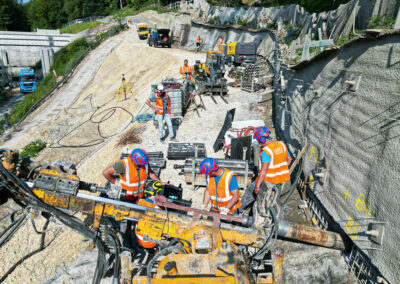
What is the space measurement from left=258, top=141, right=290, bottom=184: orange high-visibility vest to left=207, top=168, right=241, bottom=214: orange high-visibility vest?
0.99 metres

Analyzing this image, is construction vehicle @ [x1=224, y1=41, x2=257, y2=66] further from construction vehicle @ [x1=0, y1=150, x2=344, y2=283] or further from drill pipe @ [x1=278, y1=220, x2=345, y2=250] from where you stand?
construction vehicle @ [x1=0, y1=150, x2=344, y2=283]

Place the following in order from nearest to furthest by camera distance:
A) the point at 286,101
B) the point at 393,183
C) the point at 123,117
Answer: the point at 393,183 < the point at 286,101 < the point at 123,117

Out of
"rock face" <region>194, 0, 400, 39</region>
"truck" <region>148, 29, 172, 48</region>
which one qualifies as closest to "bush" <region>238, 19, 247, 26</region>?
"rock face" <region>194, 0, 400, 39</region>

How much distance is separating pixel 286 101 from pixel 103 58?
23485 millimetres

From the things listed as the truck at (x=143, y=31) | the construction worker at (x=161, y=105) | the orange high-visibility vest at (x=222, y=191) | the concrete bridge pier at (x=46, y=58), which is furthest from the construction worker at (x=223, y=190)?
the concrete bridge pier at (x=46, y=58)

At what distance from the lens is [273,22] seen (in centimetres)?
2077

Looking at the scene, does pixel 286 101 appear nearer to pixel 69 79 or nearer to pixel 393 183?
pixel 393 183

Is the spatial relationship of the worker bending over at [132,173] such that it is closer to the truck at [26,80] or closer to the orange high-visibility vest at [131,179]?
the orange high-visibility vest at [131,179]

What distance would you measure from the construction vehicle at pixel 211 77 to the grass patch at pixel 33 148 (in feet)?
27.9

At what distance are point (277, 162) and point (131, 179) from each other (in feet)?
9.73

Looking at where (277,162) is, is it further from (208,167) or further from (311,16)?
(311,16)

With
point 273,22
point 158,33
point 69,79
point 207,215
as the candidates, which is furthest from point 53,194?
point 158,33

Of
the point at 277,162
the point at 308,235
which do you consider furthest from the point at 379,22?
Answer: the point at 308,235

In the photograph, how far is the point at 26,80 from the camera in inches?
1323
